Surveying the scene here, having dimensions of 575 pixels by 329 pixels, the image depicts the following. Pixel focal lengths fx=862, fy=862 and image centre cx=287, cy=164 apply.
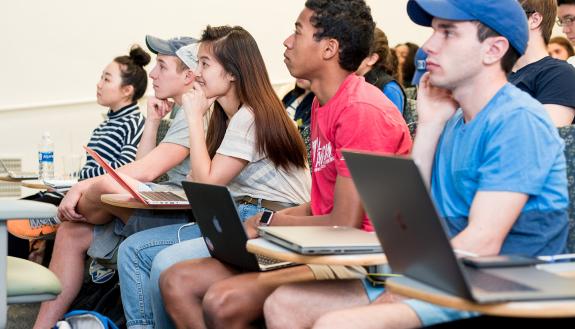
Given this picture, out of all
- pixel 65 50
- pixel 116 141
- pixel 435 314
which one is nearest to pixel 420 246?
pixel 435 314

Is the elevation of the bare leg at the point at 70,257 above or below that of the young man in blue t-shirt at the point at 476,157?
below

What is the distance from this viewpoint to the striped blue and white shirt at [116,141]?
11.9ft

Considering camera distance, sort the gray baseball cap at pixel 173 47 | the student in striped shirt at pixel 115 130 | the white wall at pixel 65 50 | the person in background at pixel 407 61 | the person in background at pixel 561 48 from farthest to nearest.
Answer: the person in background at pixel 561 48
the white wall at pixel 65 50
the person in background at pixel 407 61
the student in striped shirt at pixel 115 130
the gray baseball cap at pixel 173 47

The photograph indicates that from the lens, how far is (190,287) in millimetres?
2193

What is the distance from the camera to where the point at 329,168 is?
2164 mm

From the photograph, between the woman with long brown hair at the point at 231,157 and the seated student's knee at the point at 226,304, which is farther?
the woman with long brown hair at the point at 231,157

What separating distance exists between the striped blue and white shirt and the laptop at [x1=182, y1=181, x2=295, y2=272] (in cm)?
152

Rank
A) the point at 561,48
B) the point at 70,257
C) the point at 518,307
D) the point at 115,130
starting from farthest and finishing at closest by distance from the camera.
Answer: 1. the point at 561,48
2. the point at 115,130
3. the point at 70,257
4. the point at 518,307

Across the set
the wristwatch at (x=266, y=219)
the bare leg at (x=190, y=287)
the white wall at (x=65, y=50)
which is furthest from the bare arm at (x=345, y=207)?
the white wall at (x=65, y=50)

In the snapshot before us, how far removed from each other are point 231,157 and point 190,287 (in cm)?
48

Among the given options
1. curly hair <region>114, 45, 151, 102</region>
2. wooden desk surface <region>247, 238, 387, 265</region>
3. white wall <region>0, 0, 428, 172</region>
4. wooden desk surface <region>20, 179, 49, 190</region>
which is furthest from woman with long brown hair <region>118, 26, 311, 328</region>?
white wall <region>0, 0, 428, 172</region>

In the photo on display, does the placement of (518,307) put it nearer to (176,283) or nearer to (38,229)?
(176,283)

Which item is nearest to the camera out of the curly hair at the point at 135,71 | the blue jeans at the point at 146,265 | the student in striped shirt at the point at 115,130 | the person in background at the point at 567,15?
the blue jeans at the point at 146,265

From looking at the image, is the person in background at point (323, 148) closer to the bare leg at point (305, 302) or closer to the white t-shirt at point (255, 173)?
the bare leg at point (305, 302)
